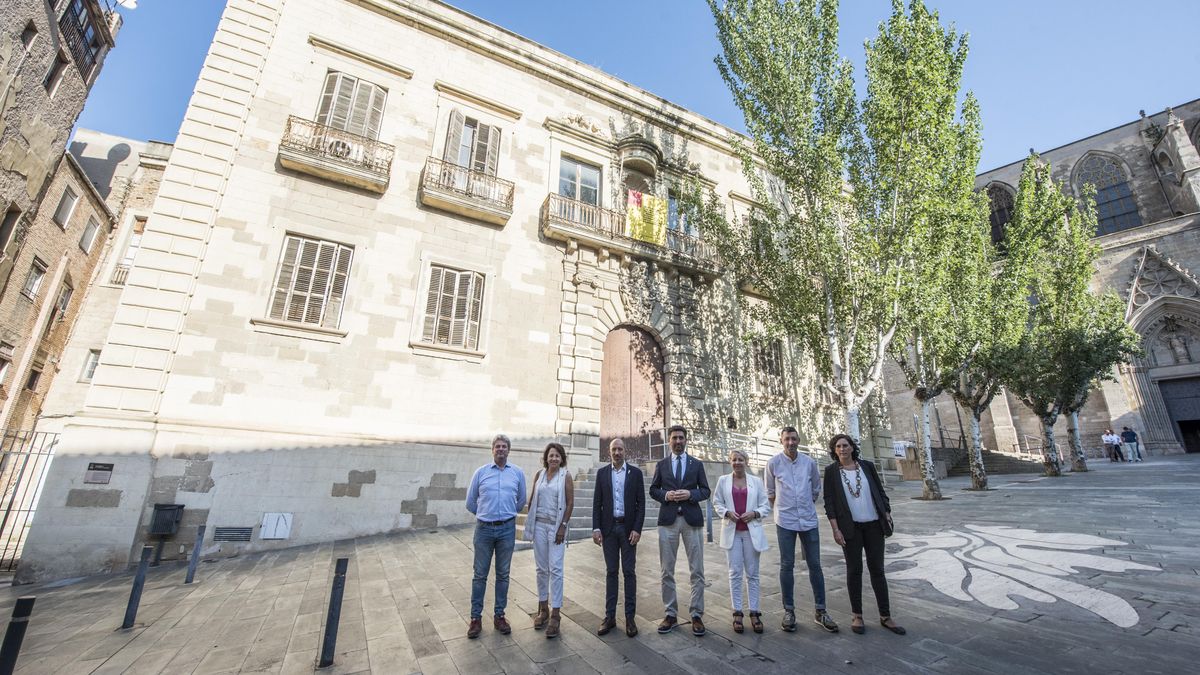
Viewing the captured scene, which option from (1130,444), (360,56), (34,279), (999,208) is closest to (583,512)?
(360,56)

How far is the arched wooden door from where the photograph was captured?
39.2ft

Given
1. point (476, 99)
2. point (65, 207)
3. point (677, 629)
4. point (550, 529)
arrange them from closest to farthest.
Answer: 1. point (677, 629)
2. point (550, 529)
3. point (476, 99)
4. point (65, 207)

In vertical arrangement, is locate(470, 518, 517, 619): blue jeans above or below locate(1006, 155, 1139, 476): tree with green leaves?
below

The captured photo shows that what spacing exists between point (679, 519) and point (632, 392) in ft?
26.2

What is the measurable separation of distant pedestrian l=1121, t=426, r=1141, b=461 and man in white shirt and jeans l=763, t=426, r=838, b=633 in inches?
1083

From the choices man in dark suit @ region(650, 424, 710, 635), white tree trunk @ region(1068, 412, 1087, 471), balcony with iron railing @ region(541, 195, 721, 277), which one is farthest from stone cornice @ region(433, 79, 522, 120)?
white tree trunk @ region(1068, 412, 1087, 471)

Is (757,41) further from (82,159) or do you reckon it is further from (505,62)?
(82,159)

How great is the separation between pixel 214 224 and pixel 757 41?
1350 cm

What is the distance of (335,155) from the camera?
9.95 meters

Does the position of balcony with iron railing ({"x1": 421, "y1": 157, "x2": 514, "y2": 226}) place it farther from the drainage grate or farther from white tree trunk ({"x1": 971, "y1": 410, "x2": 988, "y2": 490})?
white tree trunk ({"x1": 971, "y1": 410, "x2": 988, "y2": 490})

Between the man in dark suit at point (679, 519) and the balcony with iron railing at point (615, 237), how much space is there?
8.43 metres

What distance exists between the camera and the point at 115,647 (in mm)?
4043

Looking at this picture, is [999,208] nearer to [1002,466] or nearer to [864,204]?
[1002,466]

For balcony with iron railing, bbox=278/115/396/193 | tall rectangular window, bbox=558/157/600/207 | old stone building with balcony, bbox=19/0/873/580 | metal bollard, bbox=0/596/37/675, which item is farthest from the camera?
tall rectangular window, bbox=558/157/600/207
